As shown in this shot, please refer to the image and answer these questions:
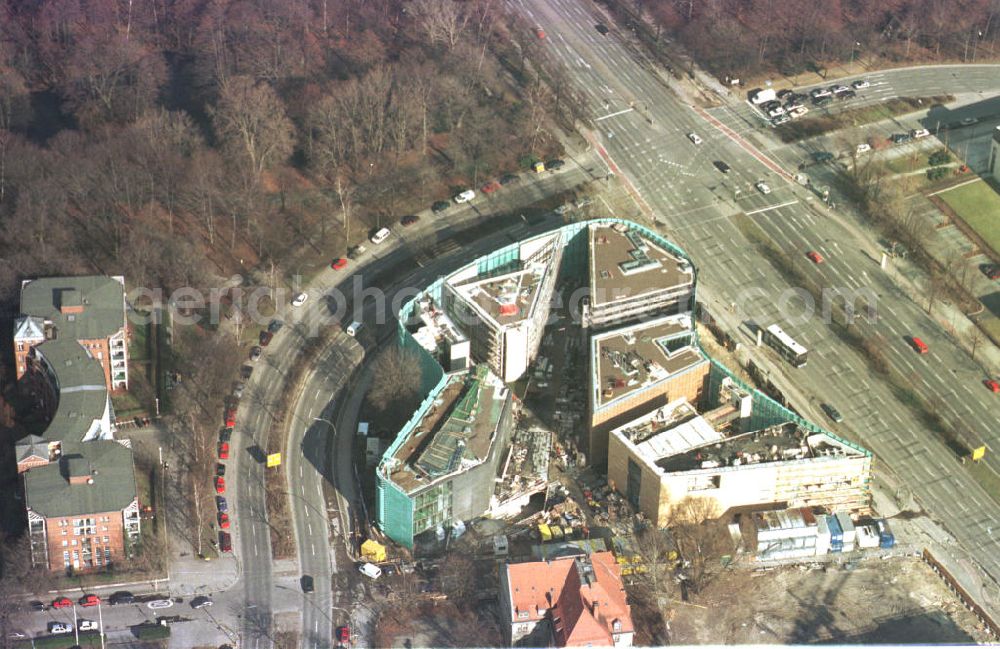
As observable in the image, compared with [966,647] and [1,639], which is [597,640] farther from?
[1,639]

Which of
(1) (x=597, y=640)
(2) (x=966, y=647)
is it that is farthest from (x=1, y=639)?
(2) (x=966, y=647)
